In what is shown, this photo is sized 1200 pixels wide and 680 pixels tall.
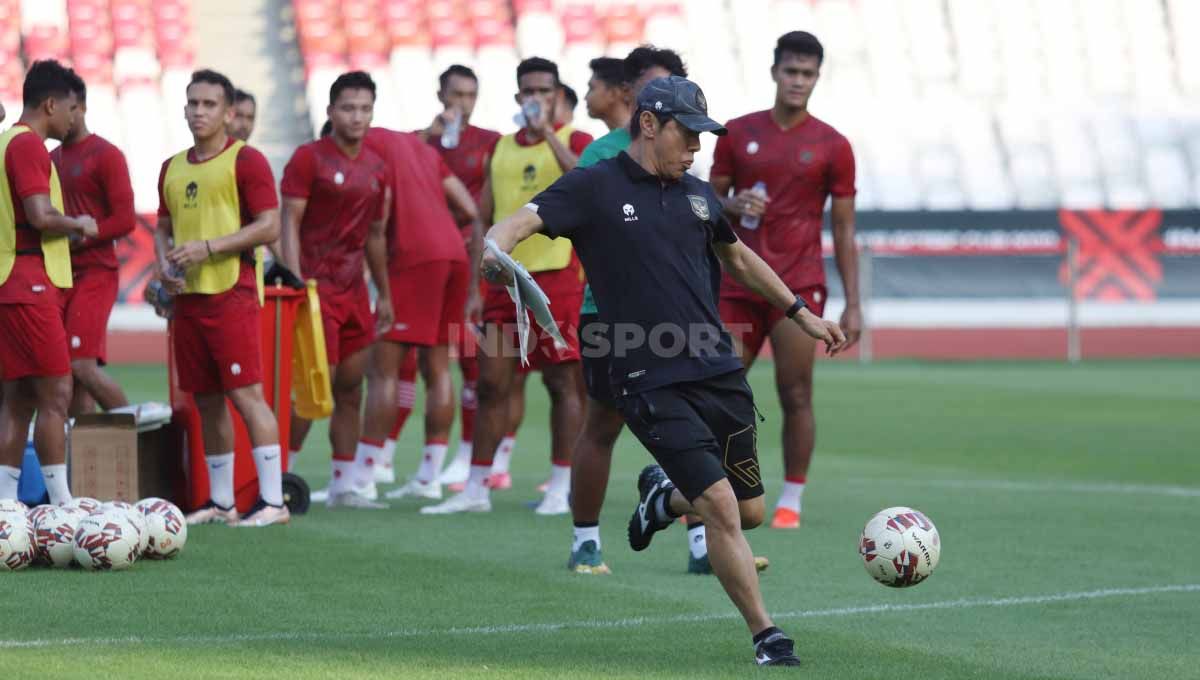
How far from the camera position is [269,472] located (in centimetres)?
938

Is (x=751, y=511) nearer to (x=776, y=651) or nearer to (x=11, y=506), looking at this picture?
(x=776, y=651)

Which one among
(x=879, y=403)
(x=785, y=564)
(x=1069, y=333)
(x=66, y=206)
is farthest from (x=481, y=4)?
(x=785, y=564)

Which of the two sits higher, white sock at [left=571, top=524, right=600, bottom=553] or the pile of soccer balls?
the pile of soccer balls

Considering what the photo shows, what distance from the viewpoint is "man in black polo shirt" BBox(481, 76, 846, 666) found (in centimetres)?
601

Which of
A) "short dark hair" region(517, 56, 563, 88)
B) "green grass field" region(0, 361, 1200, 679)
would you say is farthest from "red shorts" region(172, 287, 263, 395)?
"short dark hair" region(517, 56, 563, 88)

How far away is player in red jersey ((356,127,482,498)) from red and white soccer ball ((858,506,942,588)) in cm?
439

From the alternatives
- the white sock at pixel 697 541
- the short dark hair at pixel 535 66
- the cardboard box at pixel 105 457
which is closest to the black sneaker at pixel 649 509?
the white sock at pixel 697 541

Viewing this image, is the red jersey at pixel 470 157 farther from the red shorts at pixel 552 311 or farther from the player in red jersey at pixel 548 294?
the red shorts at pixel 552 311

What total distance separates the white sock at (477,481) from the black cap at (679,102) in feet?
14.8

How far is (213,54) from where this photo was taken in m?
34.4

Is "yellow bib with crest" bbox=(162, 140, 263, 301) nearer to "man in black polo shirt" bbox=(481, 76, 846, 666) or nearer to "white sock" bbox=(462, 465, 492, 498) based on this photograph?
"white sock" bbox=(462, 465, 492, 498)

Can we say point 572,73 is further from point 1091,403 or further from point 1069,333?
point 1091,403

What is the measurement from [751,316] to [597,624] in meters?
3.32

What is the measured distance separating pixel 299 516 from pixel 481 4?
91.6 feet
